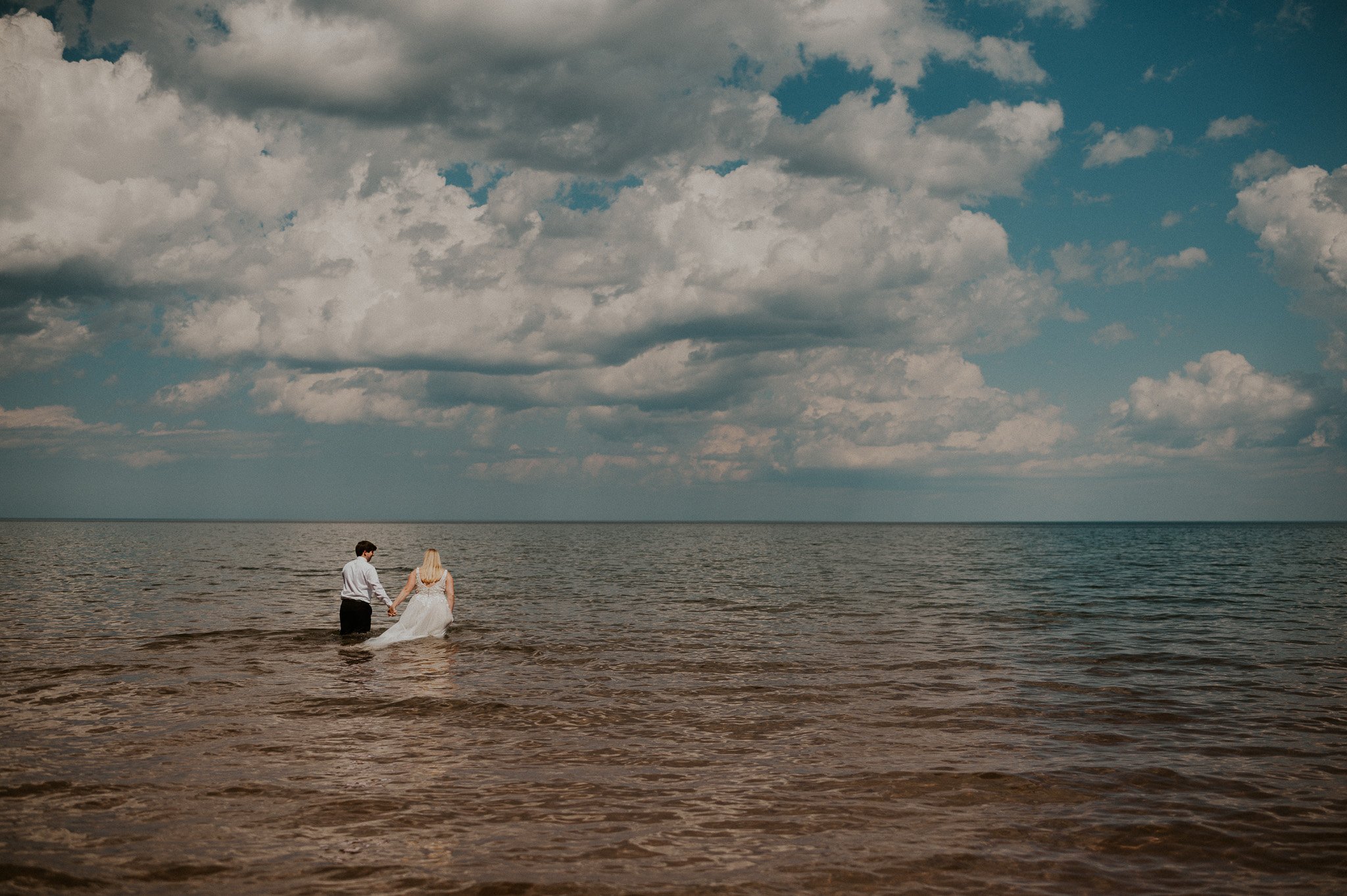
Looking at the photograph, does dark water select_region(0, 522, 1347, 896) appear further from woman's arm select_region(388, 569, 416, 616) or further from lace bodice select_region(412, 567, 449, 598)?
lace bodice select_region(412, 567, 449, 598)

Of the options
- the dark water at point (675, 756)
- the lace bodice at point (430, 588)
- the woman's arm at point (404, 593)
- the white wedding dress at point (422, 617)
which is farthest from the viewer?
the lace bodice at point (430, 588)

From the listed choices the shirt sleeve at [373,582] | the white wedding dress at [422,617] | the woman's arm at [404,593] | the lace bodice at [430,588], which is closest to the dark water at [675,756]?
the white wedding dress at [422,617]

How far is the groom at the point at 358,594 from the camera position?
827 inches

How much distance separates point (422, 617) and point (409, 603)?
1.55 feet

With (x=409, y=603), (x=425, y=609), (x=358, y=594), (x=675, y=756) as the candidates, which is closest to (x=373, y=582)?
(x=358, y=594)

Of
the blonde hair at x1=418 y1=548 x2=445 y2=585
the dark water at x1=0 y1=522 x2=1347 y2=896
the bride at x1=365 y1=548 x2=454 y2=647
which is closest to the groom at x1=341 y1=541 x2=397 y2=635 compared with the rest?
the bride at x1=365 y1=548 x2=454 y2=647

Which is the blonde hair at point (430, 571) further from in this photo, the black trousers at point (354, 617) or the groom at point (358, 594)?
the black trousers at point (354, 617)

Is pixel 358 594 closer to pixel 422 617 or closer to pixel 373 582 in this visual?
pixel 373 582

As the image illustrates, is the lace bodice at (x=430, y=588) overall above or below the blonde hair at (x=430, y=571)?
below

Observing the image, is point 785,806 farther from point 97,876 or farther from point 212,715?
point 212,715

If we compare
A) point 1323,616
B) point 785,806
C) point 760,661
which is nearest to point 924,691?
point 760,661

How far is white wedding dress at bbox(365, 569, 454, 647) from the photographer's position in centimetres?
2094

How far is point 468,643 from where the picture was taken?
21.2 metres

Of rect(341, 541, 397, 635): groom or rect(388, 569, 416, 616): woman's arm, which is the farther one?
rect(341, 541, 397, 635): groom
